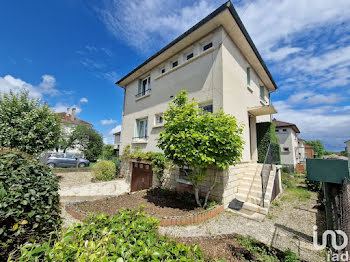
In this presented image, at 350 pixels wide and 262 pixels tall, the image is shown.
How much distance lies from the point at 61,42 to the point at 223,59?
10111 mm

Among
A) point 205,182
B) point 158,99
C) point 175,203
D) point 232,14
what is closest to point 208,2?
point 232,14

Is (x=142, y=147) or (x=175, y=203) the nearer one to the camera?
(x=175, y=203)

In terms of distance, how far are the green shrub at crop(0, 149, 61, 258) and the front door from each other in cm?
674

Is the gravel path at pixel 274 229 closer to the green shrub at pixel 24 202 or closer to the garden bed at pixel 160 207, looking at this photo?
the garden bed at pixel 160 207

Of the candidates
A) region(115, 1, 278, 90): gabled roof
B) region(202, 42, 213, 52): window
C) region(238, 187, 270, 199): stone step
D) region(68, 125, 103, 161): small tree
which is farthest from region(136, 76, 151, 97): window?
region(68, 125, 103, 161): small tree

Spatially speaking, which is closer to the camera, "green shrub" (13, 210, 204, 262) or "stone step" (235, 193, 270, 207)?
"green shrub" (13, 210, 204, 262)

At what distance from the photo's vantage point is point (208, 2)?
22.0ft

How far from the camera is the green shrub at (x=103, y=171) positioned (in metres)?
10.5

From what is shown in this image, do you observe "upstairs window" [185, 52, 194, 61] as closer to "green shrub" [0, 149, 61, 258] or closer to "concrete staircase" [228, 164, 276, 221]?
"concrete staircase" [228, 164, 276, 221]

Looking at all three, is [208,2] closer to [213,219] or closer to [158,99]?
[158,99]

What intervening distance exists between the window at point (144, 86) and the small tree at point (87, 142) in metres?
18.6

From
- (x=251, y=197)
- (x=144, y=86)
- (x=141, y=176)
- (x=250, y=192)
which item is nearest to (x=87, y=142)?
(x=144, y=86)

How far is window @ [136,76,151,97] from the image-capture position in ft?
35.7

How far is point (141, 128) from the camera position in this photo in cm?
1091
